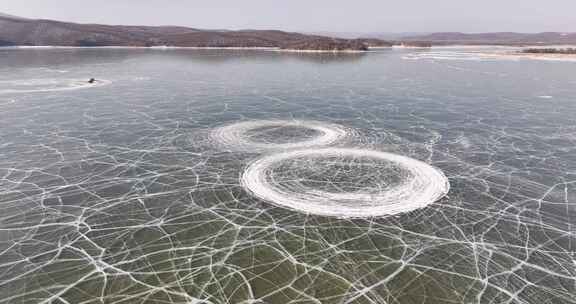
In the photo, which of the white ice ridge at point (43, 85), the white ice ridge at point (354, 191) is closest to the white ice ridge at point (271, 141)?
the white ice ridge at point (354, 191)

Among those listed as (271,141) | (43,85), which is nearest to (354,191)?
(271,141)

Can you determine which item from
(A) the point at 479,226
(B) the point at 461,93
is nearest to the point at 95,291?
(A) the point at 479,226

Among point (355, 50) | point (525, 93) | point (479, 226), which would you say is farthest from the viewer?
point (355, 50)

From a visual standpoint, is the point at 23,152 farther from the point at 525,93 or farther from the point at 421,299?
the point at 525,93

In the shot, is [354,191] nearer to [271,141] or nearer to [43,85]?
[271,141]

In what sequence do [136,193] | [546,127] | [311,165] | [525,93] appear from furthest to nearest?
1. [525,93]
2. [546,127]
3. [311,165]
4. [136,193]

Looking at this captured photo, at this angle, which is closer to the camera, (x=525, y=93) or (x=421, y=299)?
(x=421, y=299)
